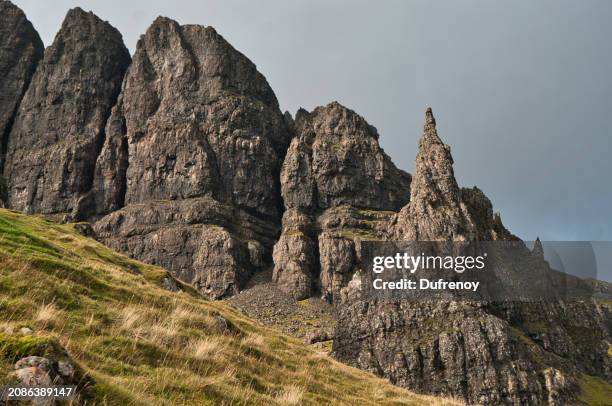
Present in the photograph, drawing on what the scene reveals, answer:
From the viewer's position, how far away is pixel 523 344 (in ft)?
504

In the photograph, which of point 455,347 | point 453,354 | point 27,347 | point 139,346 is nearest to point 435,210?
point 455,347

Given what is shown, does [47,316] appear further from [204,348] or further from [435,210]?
[435,210]

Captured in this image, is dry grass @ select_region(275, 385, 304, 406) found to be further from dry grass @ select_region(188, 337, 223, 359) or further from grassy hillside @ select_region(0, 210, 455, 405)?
dry grass @ select_region(188, 337, 223, 359)

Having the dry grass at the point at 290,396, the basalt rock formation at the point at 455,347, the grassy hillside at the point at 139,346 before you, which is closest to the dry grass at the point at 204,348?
the grassy hillside at the point at 139,346

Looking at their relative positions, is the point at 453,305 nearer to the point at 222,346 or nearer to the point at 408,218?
the point at 408,218

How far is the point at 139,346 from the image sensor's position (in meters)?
14.0

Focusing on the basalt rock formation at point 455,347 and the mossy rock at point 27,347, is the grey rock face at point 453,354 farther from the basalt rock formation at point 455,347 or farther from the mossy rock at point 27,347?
the mossy rock at point 27,347

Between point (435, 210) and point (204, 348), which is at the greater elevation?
point (435, 210)

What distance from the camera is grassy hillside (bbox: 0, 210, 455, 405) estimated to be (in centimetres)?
1062

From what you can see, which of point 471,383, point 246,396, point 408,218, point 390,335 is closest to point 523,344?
point 471,383

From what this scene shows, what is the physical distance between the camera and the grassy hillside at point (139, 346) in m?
10.6

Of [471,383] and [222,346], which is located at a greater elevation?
[222,346]

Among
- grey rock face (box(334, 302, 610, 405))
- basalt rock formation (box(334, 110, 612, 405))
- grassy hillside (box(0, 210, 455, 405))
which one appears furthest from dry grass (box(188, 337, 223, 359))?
grey rock face (box(334, 302, 610, 405))

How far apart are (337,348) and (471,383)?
1702 inches
